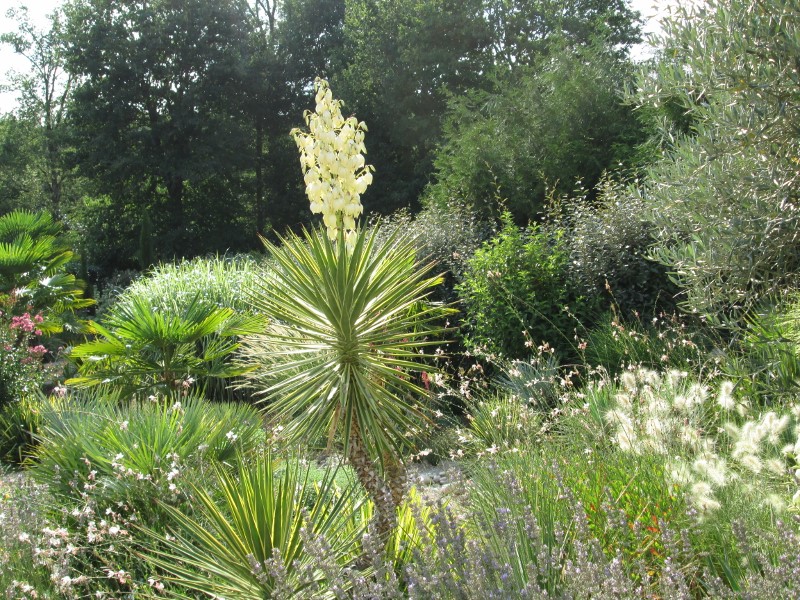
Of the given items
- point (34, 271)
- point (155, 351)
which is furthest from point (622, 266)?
point (34, 271)

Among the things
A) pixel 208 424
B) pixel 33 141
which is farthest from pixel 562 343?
pixel 33 141

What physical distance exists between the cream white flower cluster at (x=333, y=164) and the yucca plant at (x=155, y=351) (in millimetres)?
2600

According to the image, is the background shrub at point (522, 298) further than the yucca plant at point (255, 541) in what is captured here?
Yes

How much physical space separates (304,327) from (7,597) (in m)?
1.83

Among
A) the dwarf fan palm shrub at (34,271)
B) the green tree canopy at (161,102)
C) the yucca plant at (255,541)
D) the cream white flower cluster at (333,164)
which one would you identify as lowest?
the yucca plant at (255,541)

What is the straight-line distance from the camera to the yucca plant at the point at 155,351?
650 centimetres

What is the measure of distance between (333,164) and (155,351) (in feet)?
13.2

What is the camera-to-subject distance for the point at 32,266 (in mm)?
11094

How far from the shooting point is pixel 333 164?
161 inches

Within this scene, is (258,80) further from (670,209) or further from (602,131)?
(670,209)

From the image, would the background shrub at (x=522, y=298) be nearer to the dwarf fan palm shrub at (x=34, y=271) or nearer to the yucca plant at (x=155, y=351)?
the yucca plant at (x=155, y=351)

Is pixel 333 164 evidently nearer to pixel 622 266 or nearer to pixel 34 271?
pixel 622 266

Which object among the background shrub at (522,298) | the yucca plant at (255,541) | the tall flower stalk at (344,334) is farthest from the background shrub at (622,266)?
the yucca plant at (255,541)

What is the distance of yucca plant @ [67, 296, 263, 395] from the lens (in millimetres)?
6504
